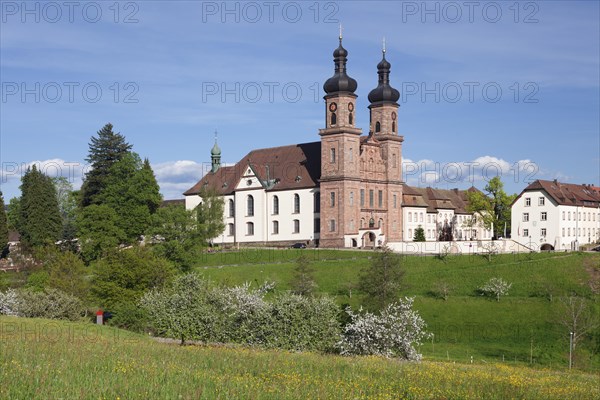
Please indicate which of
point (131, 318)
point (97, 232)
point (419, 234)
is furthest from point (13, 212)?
point (131, 318)

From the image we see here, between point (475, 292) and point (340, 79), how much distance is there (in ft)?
115

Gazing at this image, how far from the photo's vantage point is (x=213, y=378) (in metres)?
16.6

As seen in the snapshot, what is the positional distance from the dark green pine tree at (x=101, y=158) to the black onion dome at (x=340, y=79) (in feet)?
77.4

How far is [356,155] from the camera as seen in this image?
82.4m

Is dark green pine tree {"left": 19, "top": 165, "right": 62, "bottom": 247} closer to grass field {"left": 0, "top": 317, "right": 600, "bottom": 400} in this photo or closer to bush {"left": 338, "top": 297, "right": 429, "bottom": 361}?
bush {"left": 338, "top": 297, "right": 429, "bottom": 361}

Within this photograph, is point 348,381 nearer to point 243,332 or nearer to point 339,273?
point 243,332

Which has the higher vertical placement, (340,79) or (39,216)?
(340,79)

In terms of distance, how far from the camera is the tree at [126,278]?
155 ft

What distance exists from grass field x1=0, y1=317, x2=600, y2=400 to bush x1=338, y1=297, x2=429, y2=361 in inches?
317

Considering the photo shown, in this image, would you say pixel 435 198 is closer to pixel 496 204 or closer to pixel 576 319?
pixel 496 204

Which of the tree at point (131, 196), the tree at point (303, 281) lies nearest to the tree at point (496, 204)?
the tree at point (131, 196)

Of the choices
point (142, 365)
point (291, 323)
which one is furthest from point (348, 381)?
point (291, 323)

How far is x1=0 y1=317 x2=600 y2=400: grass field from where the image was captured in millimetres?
14391

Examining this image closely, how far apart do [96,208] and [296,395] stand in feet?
198
